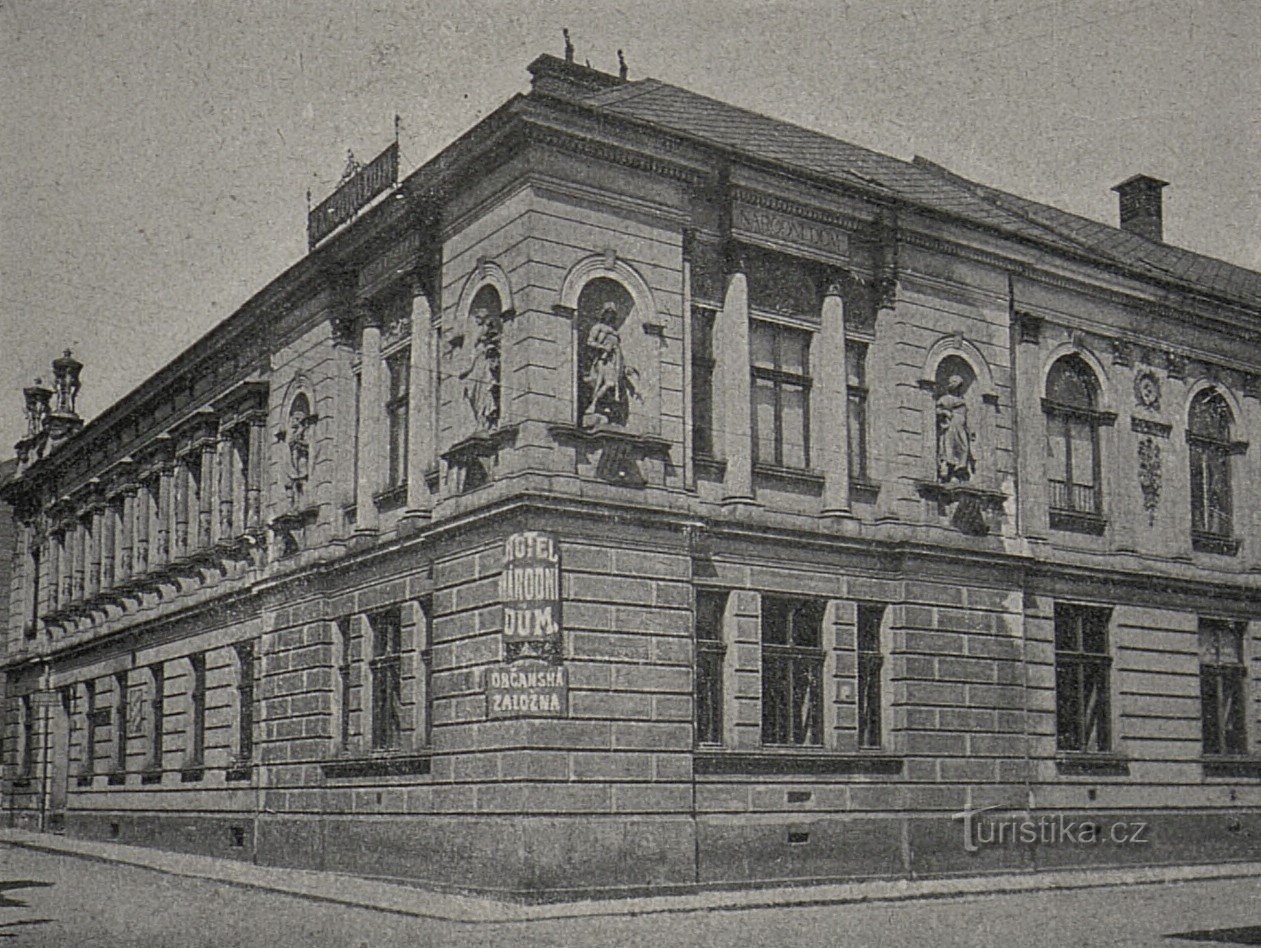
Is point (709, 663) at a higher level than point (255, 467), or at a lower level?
lower

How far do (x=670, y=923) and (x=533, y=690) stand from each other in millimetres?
3390

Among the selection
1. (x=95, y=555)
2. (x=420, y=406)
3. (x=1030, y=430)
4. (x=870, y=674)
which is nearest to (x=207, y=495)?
(x=95, y=555)

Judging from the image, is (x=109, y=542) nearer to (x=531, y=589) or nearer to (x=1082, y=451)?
(x=531, y=589)

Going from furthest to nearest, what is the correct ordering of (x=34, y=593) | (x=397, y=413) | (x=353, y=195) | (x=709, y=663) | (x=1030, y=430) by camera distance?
(x=34, y=593) < (x=353, y=195) < (x=1030, y=430) < (x=397, y=413) < (x=709, y=663)

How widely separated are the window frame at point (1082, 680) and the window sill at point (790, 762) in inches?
153

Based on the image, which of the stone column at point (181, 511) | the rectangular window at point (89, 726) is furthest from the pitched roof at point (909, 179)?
the rectangular window at point (89, 726)

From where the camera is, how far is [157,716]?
30797mm

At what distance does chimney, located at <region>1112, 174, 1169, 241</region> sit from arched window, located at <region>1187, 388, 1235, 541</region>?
721 centimetres

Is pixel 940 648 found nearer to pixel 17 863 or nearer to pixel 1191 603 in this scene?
pixel 1191 603

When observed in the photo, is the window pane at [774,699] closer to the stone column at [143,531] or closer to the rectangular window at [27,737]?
the stone column at [143,531]

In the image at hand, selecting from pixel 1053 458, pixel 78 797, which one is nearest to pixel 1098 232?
pixel 1053 458

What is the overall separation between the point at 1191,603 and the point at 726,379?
10.2 meters

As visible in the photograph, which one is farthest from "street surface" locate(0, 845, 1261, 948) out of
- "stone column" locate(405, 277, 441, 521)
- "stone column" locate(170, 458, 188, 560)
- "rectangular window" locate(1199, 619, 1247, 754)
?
"stone column" locate(170, 458, 188, 560)

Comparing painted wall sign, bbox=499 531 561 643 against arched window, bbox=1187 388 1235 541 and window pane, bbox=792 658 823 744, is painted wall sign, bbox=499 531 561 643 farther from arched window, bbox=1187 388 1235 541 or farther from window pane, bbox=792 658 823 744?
arched window, bbox=1187 388 1235 541
